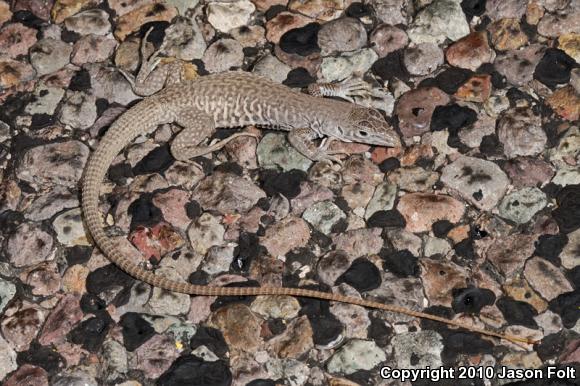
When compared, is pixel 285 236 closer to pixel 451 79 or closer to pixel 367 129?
pixel 367 129

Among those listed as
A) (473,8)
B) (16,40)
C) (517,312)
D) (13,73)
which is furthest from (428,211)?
(16,40)

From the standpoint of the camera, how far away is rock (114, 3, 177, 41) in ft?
25.5

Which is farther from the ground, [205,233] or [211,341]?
[205,233]

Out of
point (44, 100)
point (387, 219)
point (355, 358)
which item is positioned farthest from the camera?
point (44, 100)

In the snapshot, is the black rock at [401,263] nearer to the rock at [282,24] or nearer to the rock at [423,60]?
the rock at [423,60]

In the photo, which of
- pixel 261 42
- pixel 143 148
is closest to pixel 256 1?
pixel 261 42

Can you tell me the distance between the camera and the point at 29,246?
21.7 feet

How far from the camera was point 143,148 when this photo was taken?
7.15m

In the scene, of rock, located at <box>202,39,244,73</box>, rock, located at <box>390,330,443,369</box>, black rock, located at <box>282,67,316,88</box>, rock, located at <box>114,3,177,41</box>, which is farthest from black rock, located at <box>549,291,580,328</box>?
rock, located at <box>114,3,177,41</box>

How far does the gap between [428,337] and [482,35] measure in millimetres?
2895

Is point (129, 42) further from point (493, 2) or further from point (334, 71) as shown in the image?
point (493, 2)

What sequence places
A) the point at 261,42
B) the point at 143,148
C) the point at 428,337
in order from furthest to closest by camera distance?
the point at 261,42 → the point at 143,148 → the point at 428,337

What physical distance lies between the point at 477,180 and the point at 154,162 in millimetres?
2637

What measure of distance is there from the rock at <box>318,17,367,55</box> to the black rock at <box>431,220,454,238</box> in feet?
6.32
